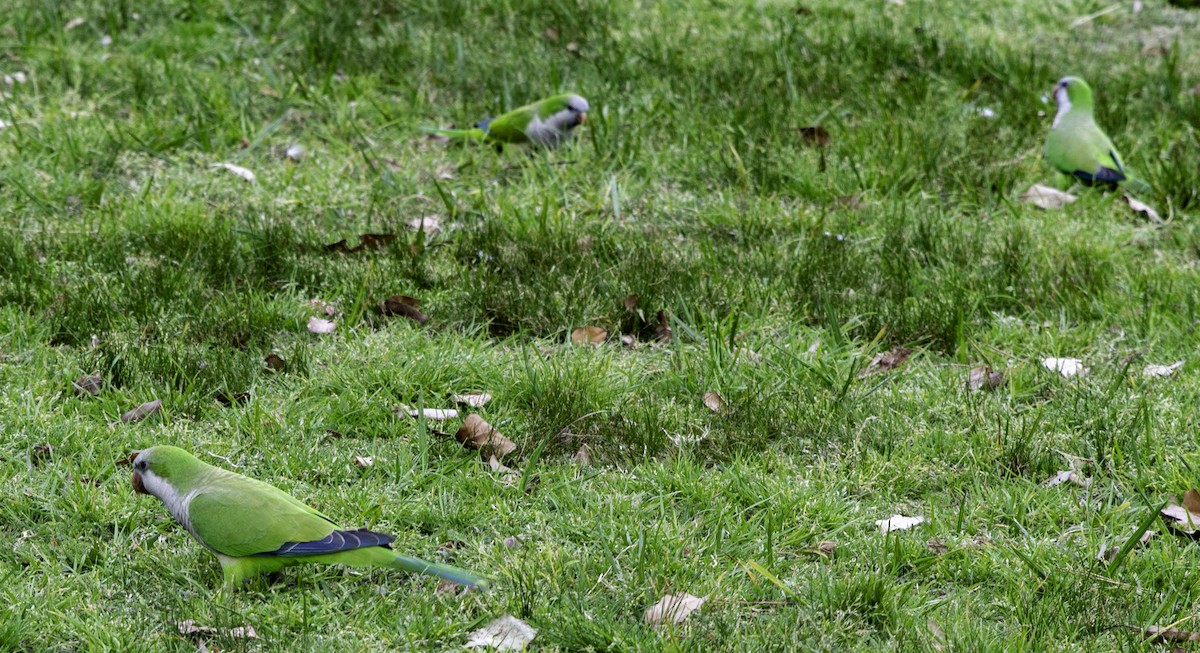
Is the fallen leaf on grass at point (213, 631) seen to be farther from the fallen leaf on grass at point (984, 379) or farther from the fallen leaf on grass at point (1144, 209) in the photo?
the fallen leaf on grass at point (1144, 209)

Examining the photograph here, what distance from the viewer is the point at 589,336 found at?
4.57m

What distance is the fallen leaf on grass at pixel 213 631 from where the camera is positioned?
9.49ft

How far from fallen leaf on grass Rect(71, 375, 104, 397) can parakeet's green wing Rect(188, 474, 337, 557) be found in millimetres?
1062

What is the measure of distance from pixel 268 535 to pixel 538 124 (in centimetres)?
335

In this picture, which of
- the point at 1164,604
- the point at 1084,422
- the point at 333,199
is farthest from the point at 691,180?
the point at 1164,604

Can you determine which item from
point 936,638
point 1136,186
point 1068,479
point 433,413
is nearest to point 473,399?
point 433,413

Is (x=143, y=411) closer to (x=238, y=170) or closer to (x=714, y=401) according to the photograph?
(x=714, y=401)

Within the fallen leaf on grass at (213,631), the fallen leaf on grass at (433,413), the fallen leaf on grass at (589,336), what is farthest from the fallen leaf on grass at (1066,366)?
the fallen leaf on grass at (213,631)

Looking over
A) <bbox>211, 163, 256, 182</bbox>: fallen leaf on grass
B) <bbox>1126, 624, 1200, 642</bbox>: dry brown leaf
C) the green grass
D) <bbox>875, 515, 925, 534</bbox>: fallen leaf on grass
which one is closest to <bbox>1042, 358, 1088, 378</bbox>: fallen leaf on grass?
the green grass

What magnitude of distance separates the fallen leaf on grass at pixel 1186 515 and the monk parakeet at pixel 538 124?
11.3 ft

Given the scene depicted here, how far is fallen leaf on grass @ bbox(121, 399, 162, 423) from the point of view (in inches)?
152

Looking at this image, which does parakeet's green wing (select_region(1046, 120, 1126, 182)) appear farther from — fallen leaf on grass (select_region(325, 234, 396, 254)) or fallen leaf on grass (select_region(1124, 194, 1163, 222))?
fallen leaf on grass (select_region(325, 234, 396, 254))

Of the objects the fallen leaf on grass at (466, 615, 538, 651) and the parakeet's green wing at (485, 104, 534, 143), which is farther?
the parakeet's green wing at (485, 104, 534, 143)

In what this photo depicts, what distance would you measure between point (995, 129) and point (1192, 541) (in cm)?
356
